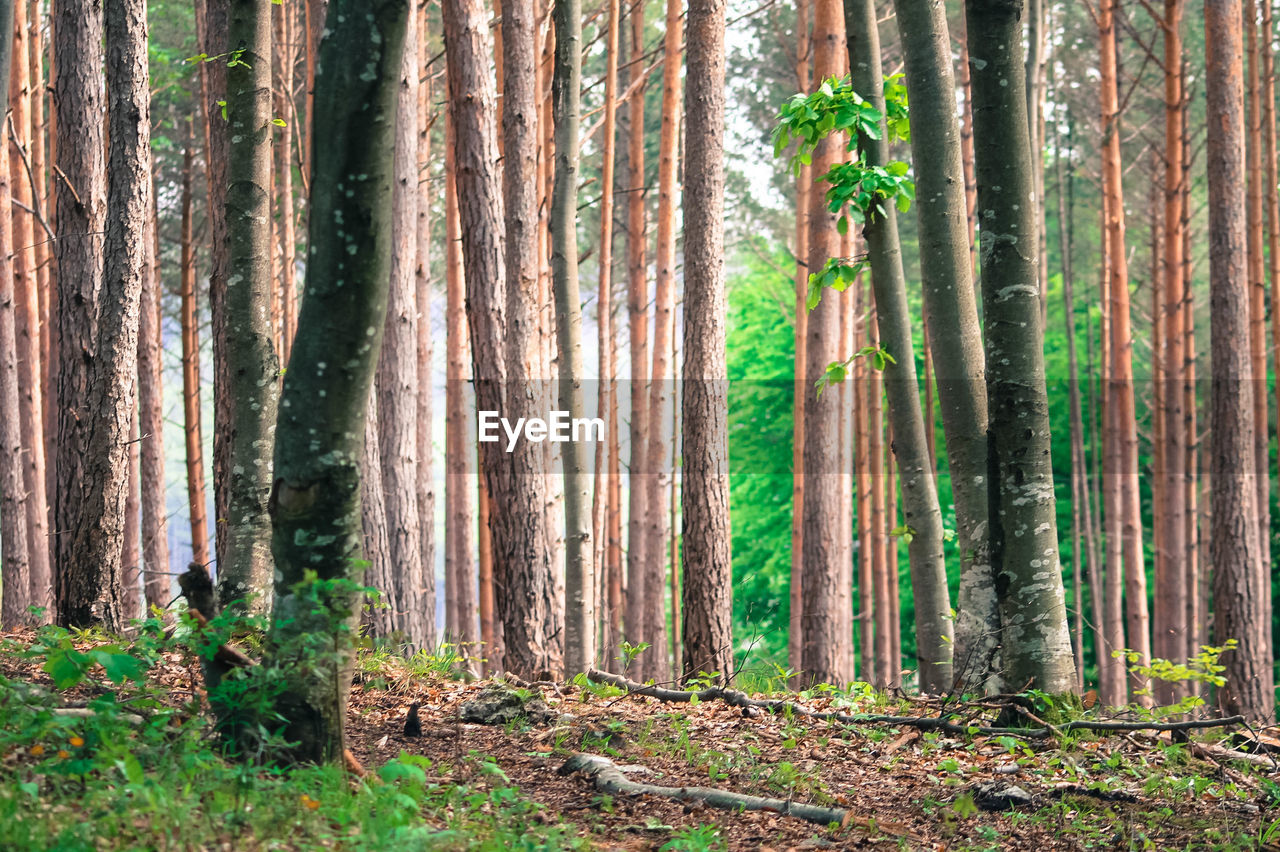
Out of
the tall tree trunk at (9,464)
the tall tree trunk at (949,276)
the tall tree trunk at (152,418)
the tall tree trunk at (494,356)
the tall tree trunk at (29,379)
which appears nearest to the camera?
the tall tree trunk at (949,276)

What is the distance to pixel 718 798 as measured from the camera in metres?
3.35

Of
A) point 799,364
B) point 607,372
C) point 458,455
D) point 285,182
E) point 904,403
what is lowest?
point 458,455

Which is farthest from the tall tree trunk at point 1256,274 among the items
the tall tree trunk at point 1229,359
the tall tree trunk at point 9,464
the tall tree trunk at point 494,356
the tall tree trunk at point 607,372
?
the tall tree trunk at point 9,464

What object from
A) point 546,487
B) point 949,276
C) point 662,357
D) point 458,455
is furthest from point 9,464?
point 949,276

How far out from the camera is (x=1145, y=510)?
65.8ft

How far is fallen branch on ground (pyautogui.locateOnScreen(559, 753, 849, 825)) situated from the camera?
10.7ft

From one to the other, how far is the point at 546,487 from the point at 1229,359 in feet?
20.6

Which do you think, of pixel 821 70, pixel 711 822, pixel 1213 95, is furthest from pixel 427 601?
pixel 1213 95

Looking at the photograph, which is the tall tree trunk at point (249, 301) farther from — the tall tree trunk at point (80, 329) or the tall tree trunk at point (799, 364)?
the tall tree trunk at point (799, 364)

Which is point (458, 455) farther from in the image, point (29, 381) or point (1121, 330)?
point (1121, 330)

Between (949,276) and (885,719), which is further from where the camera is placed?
(949,276)

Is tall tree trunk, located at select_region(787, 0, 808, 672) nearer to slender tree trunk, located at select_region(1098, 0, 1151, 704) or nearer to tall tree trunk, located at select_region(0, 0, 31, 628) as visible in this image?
slender tree trunk, located at select_region(1098, 0, 1151, 704)

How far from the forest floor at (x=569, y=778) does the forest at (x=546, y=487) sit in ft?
0.07

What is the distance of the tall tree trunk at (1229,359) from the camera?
9008 millimetres
